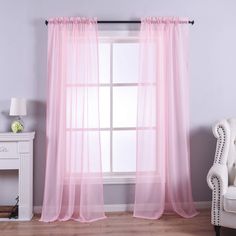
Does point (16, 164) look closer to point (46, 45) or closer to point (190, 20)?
point (46, 45)

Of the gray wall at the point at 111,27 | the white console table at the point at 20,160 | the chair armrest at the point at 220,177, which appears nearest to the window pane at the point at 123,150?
the gray wall at the point at 111,27

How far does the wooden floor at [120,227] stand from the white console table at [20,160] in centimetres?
20

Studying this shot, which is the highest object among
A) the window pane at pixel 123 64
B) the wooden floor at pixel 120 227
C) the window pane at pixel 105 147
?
the window pane at pixel 123 64

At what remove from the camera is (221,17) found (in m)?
3.41

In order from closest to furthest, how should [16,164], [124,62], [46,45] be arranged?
[16,164] → [46,45] → [124,62]

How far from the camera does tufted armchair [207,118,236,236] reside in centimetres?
255

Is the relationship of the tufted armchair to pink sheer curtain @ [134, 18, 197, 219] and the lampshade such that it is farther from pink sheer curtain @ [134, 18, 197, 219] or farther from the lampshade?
the lampshade

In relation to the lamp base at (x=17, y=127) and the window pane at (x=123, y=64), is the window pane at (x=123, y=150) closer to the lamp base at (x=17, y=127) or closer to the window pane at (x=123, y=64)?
the window pane at (x=123, y=64)

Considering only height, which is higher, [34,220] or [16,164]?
[16,164]

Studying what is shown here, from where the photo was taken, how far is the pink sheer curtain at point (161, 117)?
319 centimetres

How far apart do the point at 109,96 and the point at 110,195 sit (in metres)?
1.12

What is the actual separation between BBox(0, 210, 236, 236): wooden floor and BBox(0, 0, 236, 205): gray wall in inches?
13.9

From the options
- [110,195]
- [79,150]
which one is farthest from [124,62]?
[110,195]

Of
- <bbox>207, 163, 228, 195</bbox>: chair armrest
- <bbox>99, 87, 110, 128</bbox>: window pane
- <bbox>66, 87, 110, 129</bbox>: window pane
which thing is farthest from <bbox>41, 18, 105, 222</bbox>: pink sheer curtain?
<bbox>207, 163, 228, 195</bbox>: chair armrest
